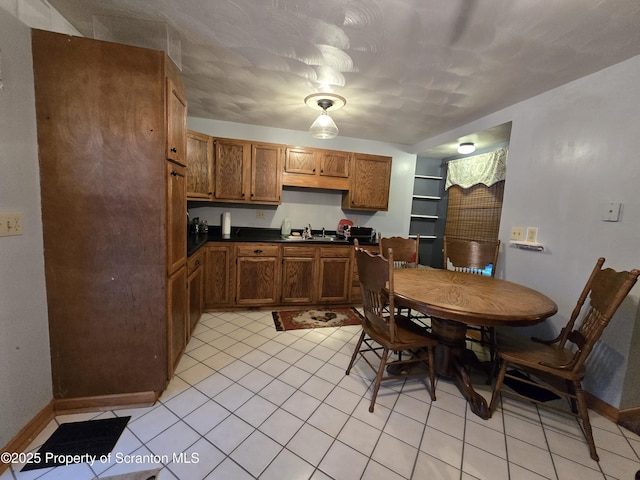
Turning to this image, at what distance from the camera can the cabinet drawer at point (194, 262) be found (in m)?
2.14

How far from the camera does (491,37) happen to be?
1.50 m

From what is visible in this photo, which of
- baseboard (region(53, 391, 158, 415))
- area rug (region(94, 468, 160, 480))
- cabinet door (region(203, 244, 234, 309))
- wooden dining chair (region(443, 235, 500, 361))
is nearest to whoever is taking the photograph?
area rug (region(94, 468, 160, 480))

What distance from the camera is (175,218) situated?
1.69 meters

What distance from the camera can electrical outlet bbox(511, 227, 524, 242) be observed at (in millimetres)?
2297

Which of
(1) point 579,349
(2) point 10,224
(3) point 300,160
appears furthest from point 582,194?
(2) point 10,224

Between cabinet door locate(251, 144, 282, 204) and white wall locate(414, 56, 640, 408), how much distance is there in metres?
2.47

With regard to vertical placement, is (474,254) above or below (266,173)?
below

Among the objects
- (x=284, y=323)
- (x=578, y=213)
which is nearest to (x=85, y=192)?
(x=284, y=323)

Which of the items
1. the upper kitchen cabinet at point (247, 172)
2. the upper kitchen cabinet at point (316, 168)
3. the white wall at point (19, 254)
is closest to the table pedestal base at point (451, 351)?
the upper kitchen cabinet at point (316, 168)

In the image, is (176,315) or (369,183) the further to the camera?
(369,183)

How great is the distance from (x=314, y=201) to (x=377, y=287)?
7.72ft

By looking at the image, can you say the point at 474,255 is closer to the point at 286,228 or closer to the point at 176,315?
the point at 286,228

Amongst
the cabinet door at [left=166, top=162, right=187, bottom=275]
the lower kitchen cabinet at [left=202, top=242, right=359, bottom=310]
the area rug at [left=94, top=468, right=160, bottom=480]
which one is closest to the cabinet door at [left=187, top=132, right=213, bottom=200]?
the lower kitchen cabinet at [left=202, top=242, right=359, bottom=310]

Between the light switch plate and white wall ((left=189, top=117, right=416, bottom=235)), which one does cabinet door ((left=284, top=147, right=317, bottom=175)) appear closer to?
white wall ((left=189, top=117, right=416, bottom=235))
